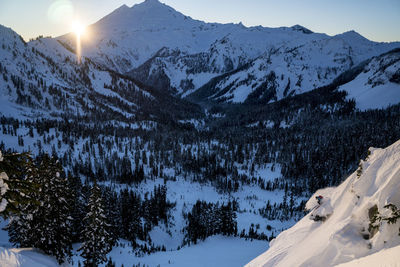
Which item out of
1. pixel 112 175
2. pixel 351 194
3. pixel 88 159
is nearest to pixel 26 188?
pixel 351 194

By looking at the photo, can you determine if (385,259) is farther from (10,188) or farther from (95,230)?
(95,230)

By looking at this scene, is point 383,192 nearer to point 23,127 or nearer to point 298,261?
point 298,261

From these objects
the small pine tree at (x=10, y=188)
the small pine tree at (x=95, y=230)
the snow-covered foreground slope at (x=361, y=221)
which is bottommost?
the small pine tree at (x=95, y=230)

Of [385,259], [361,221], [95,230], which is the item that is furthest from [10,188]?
[95,230]

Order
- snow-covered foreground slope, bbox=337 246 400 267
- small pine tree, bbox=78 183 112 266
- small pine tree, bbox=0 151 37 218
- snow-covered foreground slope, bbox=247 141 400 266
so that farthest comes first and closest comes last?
small pine tree, bbox=78 183 112 266
small pine tree, bbox=0 151 37 218
snow-covered foreground slope, bbox=247 141 400 266
snow-covered foreground slope, bbox=337 246 400 267

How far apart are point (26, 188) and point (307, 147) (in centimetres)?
18253

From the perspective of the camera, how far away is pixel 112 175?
131 metres

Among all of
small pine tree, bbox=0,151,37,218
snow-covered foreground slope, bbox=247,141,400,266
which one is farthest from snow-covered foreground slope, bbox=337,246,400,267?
small pine tree, bbox=0,151,37,218

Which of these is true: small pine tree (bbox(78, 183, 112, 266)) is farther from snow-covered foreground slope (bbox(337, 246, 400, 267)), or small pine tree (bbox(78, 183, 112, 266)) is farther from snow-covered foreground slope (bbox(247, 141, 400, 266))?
snow-covered foreground slope (bbox(337, 246, 400, 267))

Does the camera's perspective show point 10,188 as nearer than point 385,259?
No

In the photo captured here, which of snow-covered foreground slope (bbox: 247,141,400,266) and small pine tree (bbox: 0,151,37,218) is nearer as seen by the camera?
snow-covered foreground slope (bbox: 247,141,400,266)

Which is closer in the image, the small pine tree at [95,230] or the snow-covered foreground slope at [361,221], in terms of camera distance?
the snow-covered foreground slope at [361,221]

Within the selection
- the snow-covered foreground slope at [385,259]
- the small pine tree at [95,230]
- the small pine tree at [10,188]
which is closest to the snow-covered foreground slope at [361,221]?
the snow-covered foreground slope at [385,259]

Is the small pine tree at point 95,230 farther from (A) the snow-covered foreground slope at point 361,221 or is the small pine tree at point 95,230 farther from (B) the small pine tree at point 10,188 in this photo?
(A) the snow-covered foreground slope at point 361,221
